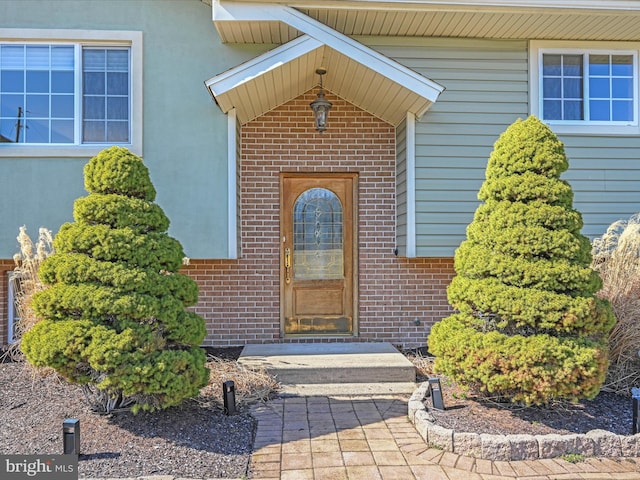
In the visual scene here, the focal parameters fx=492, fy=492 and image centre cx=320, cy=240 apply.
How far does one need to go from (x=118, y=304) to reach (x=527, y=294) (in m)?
3.11

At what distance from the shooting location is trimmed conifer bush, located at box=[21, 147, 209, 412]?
3.54m

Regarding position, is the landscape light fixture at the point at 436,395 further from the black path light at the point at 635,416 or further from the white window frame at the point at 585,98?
the white window frame at the point at 585,98

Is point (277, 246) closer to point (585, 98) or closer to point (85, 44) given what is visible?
point (85, 44)

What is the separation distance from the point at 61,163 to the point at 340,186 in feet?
11.0

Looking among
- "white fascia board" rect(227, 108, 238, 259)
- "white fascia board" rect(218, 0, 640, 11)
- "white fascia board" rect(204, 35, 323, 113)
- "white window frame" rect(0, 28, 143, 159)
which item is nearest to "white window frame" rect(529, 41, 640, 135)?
"white fascia board" rect(218, 0, 640, 11)

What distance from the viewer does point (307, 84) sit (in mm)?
6164

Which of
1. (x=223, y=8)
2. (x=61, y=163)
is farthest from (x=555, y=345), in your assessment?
(x=61, y=163)

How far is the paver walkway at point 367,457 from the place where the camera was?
3.31m

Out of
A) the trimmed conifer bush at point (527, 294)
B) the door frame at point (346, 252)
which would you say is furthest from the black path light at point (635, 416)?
the door frame at point (346, 252)

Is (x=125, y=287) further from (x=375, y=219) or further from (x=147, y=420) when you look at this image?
(x=375, y=219)

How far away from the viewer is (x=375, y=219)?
255 inches

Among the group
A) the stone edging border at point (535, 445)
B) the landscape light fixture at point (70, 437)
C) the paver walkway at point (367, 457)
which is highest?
the landscape light fixture at point (70, 437)

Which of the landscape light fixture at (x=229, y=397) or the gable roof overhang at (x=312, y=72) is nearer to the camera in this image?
the landscape light fixture at (x=229, y=397)

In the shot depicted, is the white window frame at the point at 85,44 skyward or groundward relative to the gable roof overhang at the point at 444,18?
groundward
